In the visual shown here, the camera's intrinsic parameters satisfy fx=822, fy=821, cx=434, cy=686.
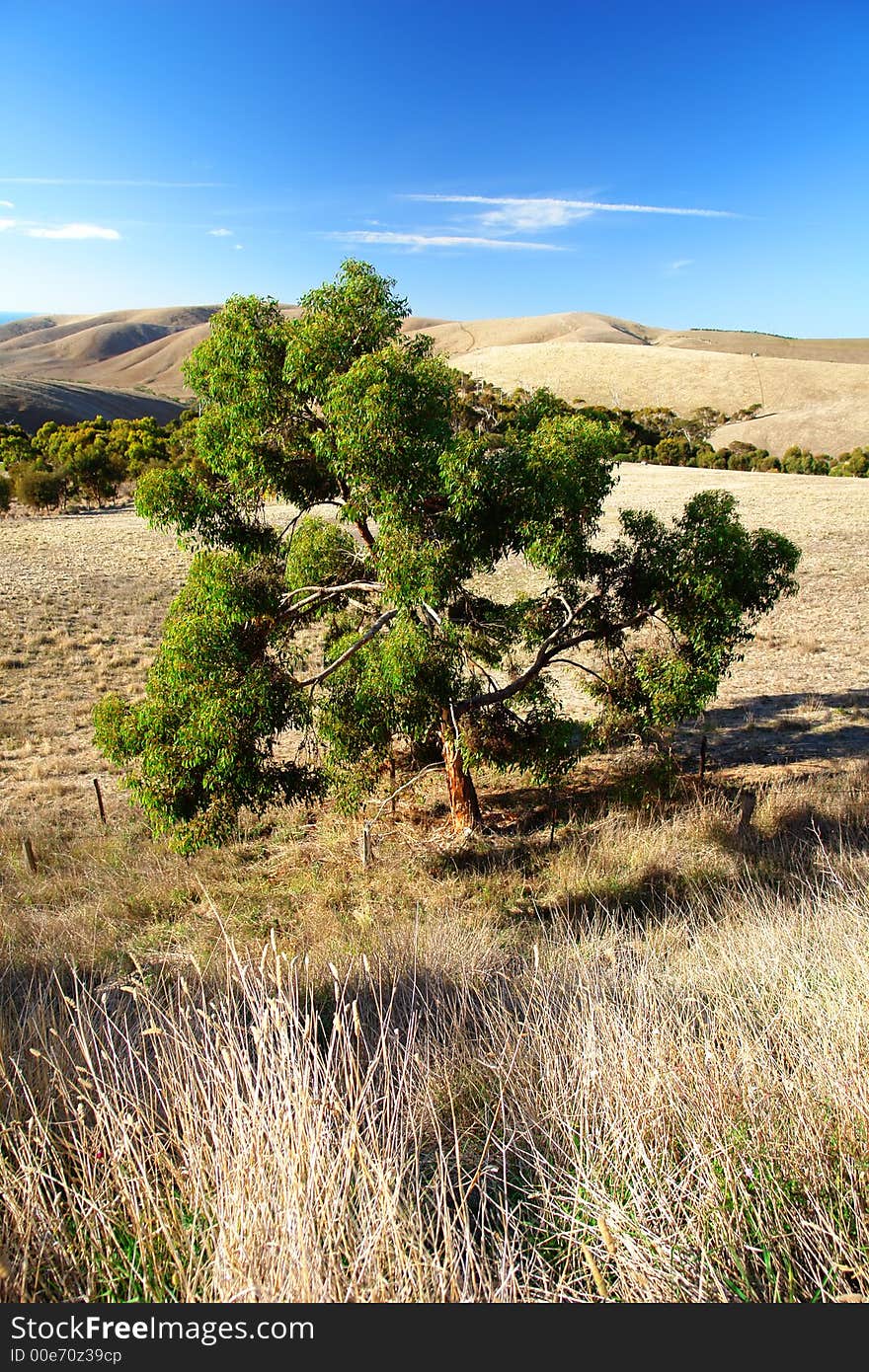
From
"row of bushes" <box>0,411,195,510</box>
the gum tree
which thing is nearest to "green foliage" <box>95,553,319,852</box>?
the gum tree

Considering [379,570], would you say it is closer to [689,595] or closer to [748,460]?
[689,595]

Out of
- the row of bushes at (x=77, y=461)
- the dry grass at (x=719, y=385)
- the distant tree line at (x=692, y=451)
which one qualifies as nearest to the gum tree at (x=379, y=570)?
the row of bushes at (x=77, y=461)

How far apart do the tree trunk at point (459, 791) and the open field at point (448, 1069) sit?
1.40 ft

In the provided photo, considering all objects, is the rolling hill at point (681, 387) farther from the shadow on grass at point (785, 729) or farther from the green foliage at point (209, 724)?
the green foliage at point (209, 724)

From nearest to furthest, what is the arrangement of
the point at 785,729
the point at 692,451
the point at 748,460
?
the point at 785,729, the point at 748,460, the point at 692,451

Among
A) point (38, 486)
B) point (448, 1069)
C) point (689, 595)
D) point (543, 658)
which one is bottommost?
point (448, 1069)

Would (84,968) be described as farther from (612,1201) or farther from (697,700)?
(697,700)

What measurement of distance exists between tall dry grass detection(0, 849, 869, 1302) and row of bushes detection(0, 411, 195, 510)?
38586mm

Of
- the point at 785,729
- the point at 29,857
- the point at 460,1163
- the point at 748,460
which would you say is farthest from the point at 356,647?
the point at 748,460

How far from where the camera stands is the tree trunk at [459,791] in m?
10.6

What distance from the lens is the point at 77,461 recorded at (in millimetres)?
44125

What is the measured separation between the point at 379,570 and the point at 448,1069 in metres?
5.68

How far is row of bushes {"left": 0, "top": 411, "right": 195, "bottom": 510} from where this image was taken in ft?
136

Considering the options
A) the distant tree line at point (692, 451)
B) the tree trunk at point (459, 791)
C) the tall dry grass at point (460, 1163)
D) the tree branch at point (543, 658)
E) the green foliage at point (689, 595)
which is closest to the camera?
the tall dry grass at point (460, 1163)
